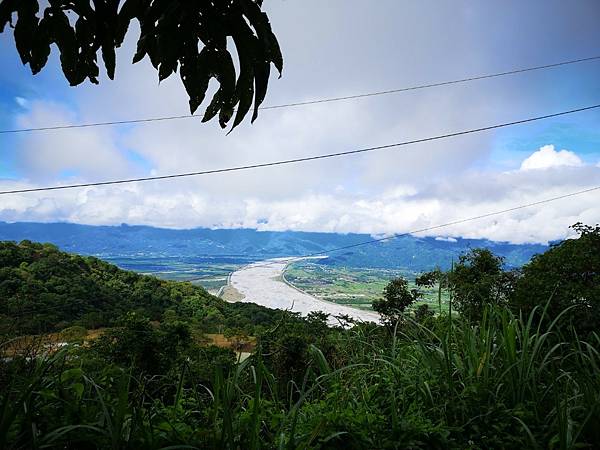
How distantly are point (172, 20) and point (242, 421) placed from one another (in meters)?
1.03

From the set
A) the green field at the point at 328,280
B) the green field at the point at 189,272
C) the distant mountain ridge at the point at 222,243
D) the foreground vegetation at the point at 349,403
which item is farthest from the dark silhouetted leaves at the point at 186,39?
the distant mountain ridge at the point at 222,243

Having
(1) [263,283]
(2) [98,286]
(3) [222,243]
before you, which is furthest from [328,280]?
(3) [222,243]

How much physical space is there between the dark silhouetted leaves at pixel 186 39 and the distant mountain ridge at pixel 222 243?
98.2ft

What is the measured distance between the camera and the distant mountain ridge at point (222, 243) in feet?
116

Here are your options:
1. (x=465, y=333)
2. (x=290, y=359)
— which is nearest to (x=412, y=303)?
(x=290, y=359)

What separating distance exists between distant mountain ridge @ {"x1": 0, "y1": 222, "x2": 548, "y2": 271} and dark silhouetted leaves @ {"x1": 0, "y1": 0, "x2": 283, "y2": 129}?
2993 centimetres

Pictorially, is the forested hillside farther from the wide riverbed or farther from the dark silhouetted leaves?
the dark silhouetted leaves

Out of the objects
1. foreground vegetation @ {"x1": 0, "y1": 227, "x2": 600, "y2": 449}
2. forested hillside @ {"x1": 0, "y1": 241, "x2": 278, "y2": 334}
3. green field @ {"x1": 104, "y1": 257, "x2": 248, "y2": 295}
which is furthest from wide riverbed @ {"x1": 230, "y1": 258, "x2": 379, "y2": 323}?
foreground vegetation @ {"x1": 0, "y1": 227, "x2": 600, "y2": 449}

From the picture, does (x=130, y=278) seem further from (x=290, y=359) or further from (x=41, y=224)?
(x=41, y=224)

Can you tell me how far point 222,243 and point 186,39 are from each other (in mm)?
51082

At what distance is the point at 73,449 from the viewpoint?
100 cm

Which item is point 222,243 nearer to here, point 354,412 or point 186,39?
point 354,412

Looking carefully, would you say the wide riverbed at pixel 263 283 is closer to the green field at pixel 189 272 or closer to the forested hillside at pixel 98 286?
the green field at pixel 189 272

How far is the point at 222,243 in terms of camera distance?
167 feet
